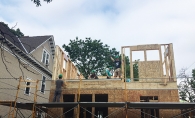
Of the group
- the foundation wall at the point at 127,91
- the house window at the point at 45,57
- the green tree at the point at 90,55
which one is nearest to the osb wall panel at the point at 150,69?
the foundation wall at the point at 127,91

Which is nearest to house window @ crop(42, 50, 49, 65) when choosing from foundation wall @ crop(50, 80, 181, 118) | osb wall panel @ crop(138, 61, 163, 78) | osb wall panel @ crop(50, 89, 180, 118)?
foundation wall @ crop(50, 80, 181, 118)

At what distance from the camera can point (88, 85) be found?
460 inches

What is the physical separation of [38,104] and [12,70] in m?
6.90

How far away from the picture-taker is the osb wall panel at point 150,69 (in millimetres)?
11430

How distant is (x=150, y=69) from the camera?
37.9 ft

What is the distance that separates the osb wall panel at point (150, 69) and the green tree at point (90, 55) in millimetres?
21969

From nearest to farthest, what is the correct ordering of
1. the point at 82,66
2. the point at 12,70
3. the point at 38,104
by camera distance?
the point at 38,104
the point at 12,70
the point at 82,66

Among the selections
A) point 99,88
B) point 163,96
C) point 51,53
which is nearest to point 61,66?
point 99,88

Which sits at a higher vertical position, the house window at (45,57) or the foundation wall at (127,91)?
the house window at (45,57)

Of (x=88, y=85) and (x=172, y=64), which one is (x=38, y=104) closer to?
(x=88, y=85)

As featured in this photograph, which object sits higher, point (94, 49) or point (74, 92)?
point (94, 49)

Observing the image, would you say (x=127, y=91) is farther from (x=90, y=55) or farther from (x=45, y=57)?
(x=90, y=55)

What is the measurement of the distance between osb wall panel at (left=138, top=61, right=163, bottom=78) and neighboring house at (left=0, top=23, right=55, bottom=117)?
23.7 ft

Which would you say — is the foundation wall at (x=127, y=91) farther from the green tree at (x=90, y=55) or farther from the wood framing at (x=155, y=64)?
the green tree at (x=90, y=55)
